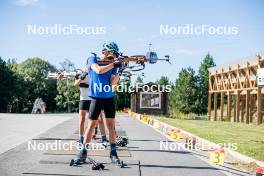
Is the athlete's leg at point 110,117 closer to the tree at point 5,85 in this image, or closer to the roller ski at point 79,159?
the roller ski at point 79,159

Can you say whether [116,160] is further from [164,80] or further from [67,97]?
[164,80]

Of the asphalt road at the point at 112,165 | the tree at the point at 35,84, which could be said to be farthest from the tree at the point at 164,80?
the asphalt road at the point at 112,165

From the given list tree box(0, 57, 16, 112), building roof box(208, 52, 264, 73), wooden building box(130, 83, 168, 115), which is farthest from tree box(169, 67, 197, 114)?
building roof box(208, 52, 264, 73)

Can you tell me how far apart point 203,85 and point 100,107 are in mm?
77091

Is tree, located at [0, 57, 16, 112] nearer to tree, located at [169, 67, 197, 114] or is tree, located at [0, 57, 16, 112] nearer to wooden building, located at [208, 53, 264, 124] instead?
tree, located at [169, 67, 197, 114]

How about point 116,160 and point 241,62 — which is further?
point 241,62

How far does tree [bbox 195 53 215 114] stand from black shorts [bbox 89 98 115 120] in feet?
239

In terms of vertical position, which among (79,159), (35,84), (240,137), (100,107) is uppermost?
(35,84)

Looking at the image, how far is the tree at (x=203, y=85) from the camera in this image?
7925 cm

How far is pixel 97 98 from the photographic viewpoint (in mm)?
7457

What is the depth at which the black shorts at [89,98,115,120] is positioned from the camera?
7453 mm

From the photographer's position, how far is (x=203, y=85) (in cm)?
8312

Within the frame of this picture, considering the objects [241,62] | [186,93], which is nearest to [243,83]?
[241,62]

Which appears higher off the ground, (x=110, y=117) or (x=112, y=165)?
(x=110, y=117)
